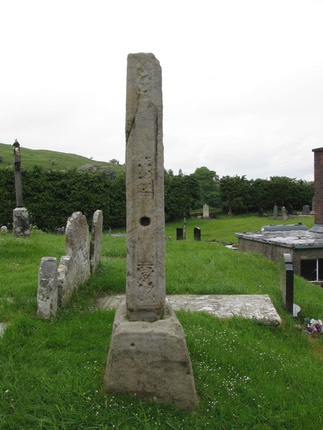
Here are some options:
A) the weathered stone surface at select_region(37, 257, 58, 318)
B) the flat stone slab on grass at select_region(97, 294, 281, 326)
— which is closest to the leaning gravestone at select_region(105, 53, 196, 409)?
the weathered stone surface at select_region(37, 257, 58, 318)

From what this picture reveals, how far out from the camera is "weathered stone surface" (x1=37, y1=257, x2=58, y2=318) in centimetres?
554

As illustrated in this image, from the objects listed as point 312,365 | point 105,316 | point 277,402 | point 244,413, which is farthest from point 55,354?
point 312,365

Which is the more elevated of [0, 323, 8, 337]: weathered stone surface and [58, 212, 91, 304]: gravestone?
[58, 212, 91, 304]: gravestone

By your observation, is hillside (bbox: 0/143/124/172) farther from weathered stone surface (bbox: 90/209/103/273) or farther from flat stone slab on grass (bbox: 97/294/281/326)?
flat stone slab on grass (bbox: 97/294/281/326)

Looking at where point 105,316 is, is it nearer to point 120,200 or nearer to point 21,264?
point 21,264

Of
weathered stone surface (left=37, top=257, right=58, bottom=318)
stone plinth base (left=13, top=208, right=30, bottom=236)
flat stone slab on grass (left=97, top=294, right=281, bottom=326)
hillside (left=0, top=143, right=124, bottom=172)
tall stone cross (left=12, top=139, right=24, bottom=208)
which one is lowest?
flat stone slab on grass (left=97, top=294, right=281, bottom=326)

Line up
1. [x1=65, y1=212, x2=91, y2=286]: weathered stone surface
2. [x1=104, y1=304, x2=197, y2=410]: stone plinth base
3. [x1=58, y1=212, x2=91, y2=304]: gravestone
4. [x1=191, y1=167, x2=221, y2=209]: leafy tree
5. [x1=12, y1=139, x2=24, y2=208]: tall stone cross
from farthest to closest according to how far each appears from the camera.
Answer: [x1=191, y1=167, x2=221, y2=209]: leafy tree, [x1=12, y1=139, x2=24, y2=208]: tall stone cross, [x1=65, y1=212, x2=91, y2=286]: weathered stone surface, [x1=58, y1=212, x2=91, y2=304]: gravestone, [x1=104, y1=304, x2=197, y2=410]: stone plinth base

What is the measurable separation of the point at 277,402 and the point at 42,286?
3.50m

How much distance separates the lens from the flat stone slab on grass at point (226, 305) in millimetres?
6461

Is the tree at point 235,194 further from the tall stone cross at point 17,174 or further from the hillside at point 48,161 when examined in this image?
the tall stone cross at point 17,174

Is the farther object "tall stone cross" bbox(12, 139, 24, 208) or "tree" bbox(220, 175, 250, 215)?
"tree" bbox(220, 175, 250, 215)

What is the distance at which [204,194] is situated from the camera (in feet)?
169

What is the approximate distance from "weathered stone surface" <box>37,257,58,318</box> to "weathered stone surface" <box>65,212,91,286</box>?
90 centimetres

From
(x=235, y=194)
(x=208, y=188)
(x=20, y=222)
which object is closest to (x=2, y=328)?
(x=20, y=222)
